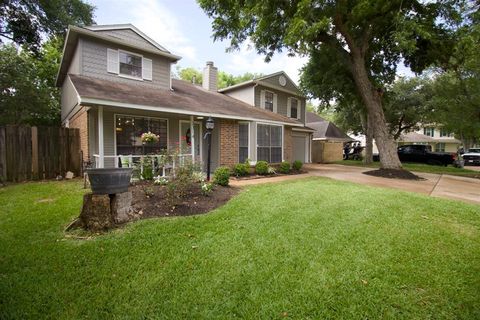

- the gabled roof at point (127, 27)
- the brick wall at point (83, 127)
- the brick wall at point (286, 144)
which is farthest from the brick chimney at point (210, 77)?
the brick wall at point (83, 127)

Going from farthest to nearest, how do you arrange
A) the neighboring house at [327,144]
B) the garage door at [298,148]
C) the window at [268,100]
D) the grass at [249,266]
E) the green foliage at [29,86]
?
the neighboring house at [327,144]
the garage door at [298,148]
the window at [268,100]
the green foliage at [29,86]
the grass at [249,266]

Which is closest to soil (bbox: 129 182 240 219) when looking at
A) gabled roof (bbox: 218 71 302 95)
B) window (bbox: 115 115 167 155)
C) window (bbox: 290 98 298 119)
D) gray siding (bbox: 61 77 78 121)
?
window (bbox: 115 115 167 155)

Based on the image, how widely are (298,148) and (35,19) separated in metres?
18.6

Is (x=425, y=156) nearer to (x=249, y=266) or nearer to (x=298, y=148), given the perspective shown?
(x=298, y=148)

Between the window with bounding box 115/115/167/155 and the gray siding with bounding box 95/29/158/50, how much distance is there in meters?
3.51

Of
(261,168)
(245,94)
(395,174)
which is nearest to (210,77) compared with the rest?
(245,94)

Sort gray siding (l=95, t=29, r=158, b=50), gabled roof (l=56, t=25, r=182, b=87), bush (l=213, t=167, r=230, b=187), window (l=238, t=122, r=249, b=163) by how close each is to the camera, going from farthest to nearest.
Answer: window (l=238, t=122, r=249, b=163) < gray siding (l=95, t=29, r=158, b=50) < gabled roof (l=56, t=25, r=182, b=87) < bush (l=213, t=167, r=230, b=187)

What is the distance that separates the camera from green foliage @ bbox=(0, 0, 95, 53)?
13.7 metres

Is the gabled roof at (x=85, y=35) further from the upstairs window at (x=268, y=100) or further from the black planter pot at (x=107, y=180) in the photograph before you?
the black planter pot at (x=107, y=180)

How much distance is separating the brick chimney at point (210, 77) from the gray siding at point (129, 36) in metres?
5.27

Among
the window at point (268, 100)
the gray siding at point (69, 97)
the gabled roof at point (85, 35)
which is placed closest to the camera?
Result: the gray siding at point (69, 97)

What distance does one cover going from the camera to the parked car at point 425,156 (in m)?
18.7

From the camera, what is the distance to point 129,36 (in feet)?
34.3

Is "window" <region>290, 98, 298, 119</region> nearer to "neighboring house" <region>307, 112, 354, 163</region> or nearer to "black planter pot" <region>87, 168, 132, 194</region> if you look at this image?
"neighboring house" <region>307, 112, 354, 163</region>
